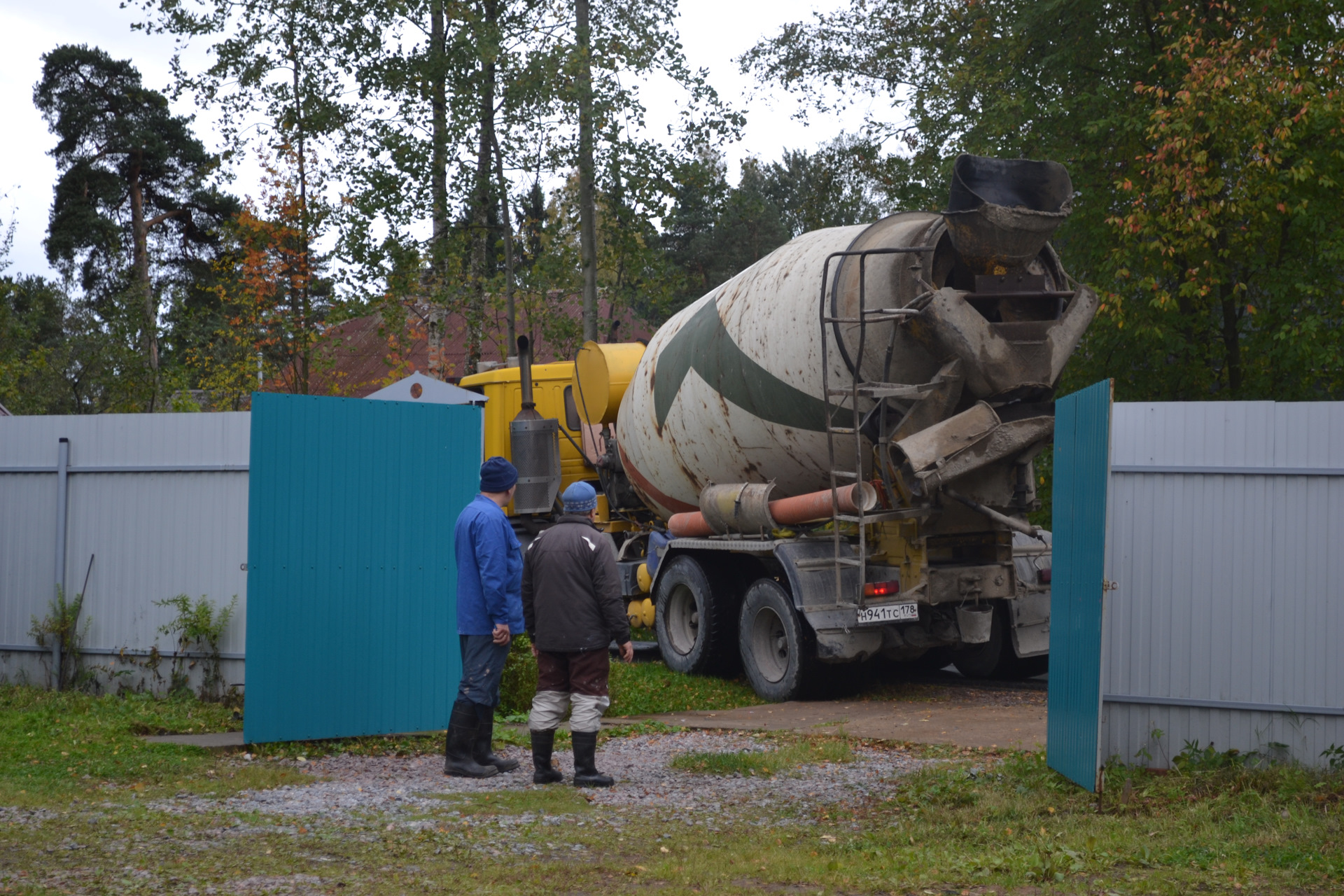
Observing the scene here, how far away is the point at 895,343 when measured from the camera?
9.85 metres

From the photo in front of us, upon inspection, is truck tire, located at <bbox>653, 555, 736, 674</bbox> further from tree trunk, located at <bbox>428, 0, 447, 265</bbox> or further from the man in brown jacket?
tree trunk, located at <bbox>428, 0, 447, 265</bbox>

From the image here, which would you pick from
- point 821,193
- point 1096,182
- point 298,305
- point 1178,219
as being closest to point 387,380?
point 298,305

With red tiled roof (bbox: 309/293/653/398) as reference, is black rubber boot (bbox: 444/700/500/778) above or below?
below

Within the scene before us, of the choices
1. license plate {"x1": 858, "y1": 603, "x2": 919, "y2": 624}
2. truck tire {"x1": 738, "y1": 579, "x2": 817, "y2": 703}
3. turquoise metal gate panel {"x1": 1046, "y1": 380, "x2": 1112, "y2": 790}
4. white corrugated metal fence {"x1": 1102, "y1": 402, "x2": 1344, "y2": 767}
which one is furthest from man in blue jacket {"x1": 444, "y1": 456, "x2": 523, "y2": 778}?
truck tire {"x1": 738, "y1": 579, "x2": 817, "y2": 703}

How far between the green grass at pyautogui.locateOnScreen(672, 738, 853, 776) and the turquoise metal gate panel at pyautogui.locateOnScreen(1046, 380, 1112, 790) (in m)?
1.43

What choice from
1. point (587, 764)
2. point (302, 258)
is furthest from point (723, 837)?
point (302, 258)

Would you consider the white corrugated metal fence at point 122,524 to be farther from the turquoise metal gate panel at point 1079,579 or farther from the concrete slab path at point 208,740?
the turquoise metal gate panel at point 1079,579

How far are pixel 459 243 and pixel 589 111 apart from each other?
11.9 feet

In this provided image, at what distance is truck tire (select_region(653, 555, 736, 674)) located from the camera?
12.1 metres

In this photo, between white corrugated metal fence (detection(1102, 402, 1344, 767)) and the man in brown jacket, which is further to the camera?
the man in brown jacket

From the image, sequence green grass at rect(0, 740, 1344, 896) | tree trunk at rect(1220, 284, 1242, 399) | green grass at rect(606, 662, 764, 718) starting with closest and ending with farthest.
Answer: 1. green grass at rect(0, 740, 1344, 896)
2. green grass at rect(606, 662, 764, 718)
3. tree trunk at rect(1220, 284, 1242, 399)

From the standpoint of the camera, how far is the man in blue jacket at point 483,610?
7504mm

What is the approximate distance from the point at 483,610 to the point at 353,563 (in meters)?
1.46

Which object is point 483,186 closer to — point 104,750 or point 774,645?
point 774,645
